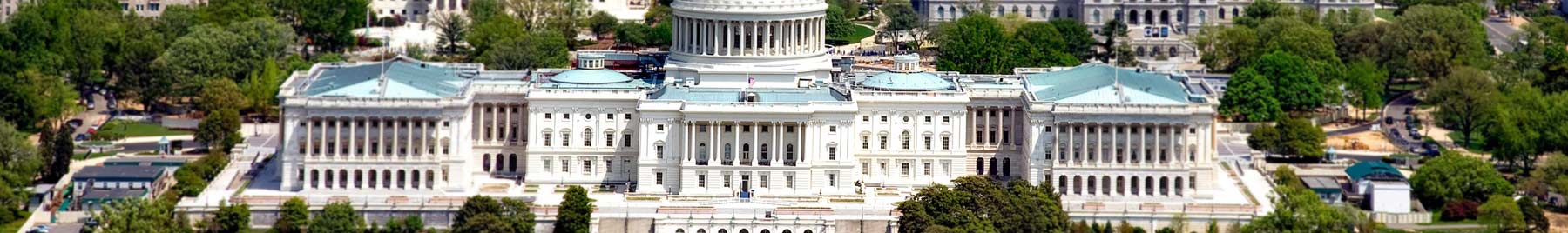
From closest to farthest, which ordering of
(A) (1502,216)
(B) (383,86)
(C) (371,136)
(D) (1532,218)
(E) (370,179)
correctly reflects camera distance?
(A) (1502,216) → (D) (1532,218) → (C) (371,136) → (E) (370,179) → (B) (383,86)

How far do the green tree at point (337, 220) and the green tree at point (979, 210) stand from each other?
1074 inches

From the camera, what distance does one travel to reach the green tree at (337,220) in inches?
7067

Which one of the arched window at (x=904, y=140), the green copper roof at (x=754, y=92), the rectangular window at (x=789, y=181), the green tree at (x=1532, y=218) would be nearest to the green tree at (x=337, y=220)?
the green copper roof at (x=754, y=92)

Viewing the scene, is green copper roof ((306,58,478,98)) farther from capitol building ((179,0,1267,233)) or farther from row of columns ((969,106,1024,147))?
row of columns ((969,106,1024,147))

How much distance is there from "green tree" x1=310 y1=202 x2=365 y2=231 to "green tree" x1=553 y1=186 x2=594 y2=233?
10000mm

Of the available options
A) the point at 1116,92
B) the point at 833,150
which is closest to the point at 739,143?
the point at 833,150

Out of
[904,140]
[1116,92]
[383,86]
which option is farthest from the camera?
[904,140]

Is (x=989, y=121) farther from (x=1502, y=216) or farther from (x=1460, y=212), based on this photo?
(x=1502, y=216)

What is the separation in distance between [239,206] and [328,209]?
5567mm

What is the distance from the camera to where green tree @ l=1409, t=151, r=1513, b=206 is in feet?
638

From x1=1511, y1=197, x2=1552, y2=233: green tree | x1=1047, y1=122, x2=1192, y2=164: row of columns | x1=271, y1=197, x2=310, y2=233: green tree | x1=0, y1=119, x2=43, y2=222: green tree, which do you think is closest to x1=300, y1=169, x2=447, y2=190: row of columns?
x1=271, y1=197, x2=310, y2=233: green tree

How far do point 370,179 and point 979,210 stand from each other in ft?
113

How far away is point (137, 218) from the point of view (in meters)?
176

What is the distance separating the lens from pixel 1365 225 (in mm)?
182250
